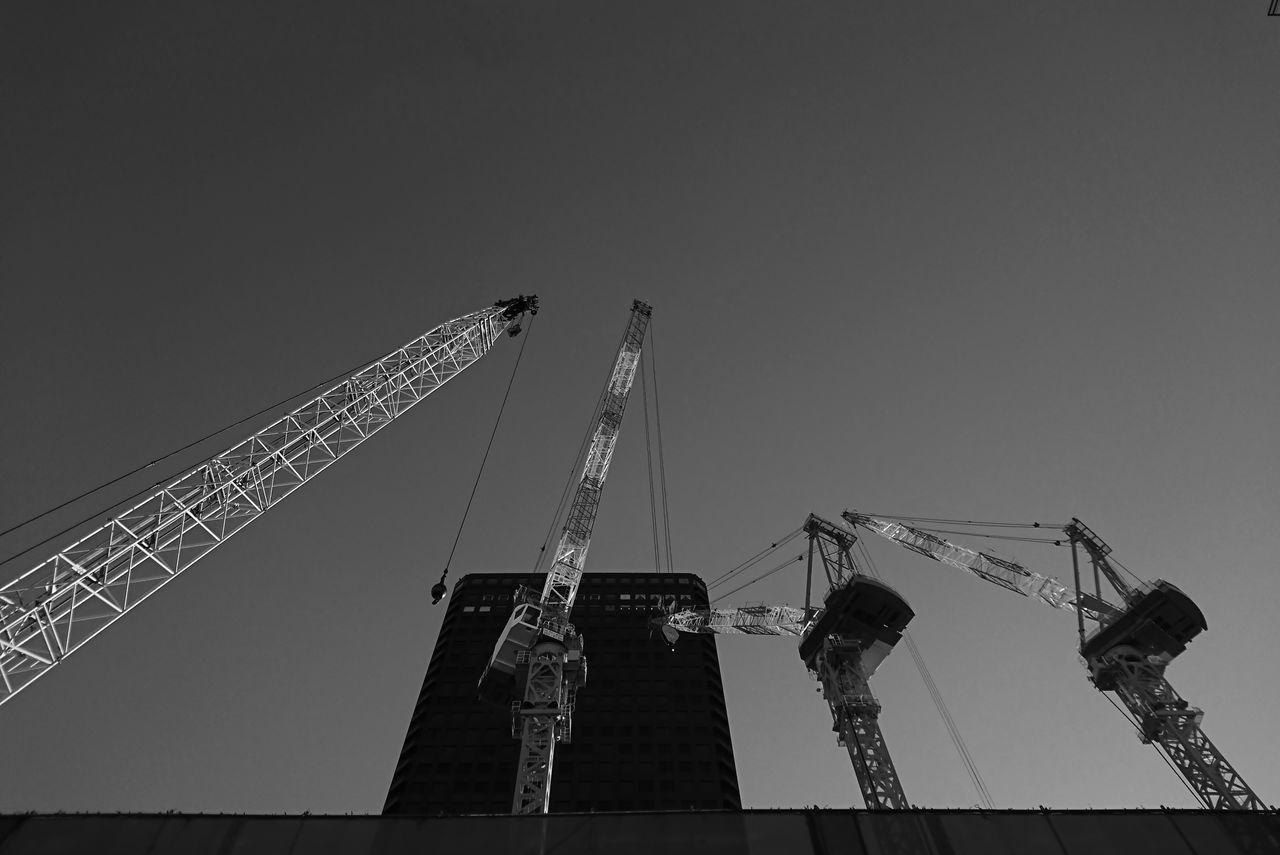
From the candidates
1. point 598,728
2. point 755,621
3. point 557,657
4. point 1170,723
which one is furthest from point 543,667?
point 598,728

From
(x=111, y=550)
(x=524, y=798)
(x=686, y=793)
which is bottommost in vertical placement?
(x=524, y=798)

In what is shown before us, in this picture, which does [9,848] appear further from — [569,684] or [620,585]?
[620,585]

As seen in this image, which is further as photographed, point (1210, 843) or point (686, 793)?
point (686, 793)

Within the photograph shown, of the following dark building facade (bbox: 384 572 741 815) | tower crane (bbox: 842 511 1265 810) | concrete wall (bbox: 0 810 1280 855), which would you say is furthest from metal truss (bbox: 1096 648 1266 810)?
dark building facade (bbox: 384 572 741 815)

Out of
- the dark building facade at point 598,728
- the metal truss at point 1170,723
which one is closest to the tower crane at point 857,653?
the metal truss at point 1170,723

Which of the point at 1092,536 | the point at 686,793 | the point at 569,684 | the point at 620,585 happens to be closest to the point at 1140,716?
the point at 1092,536

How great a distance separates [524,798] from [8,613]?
2693cm

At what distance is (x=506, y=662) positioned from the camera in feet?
163

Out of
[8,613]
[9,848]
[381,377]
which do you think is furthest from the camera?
[381,377]

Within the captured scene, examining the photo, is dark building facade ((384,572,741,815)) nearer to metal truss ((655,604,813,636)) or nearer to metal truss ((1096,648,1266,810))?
metal truss ((655,604,813,636))

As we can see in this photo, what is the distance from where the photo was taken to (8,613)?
32.6 meters

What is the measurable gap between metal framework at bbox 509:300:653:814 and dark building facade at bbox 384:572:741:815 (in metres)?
32.7

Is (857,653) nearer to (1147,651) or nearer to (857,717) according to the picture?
(857,717)

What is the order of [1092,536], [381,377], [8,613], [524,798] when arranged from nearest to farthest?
[8,613] < [524,798] < [381,377] < [1092,536]
